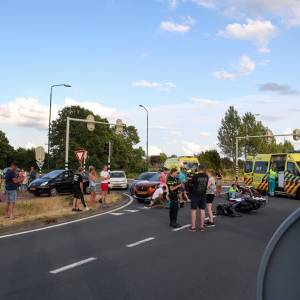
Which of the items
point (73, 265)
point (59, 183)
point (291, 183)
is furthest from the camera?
point (59, 183)

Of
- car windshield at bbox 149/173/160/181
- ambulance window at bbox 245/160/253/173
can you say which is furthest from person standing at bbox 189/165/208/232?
ambulance window at bbox 245/160/253/173

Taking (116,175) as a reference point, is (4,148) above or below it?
above

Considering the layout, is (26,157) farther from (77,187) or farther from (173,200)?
(173,200)

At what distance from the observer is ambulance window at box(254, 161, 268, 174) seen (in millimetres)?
29158

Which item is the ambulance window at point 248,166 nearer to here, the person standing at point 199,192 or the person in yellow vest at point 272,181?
the person in yellow vest at point 272,181

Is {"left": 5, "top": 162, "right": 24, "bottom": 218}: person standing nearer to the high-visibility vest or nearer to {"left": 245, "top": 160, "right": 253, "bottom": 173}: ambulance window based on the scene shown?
the high-visibility vest

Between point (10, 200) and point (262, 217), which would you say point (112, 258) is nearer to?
point (10, 200)

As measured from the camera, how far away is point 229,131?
226 feet

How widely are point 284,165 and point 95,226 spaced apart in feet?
53.2

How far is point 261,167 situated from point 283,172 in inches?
136

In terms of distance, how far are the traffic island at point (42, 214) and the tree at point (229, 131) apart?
4853 cm

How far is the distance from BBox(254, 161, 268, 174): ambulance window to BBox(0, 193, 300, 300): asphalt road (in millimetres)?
16076

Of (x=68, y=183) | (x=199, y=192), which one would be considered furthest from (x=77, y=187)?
(x=68, y=183)

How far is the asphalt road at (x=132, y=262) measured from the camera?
20.8 ft
